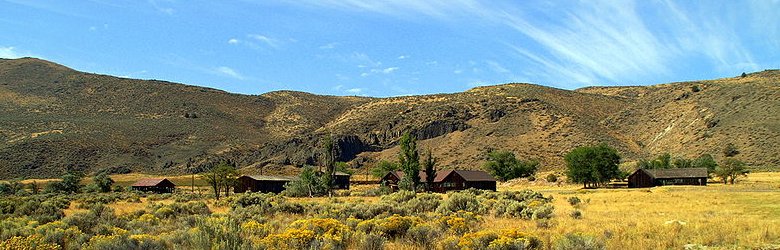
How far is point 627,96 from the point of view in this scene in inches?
6225

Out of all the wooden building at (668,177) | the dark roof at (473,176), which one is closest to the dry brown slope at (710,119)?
the wooden building at (668,177)

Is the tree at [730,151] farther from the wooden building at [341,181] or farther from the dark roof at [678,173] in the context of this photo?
the wooden building at [341,181]

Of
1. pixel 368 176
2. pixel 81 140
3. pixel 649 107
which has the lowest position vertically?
pixel 368 176

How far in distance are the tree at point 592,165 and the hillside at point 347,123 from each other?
27712 mm

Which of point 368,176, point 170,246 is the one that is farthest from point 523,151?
point 170,246

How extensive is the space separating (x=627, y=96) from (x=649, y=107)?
28625 millimetres

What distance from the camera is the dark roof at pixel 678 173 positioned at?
66.2 metres

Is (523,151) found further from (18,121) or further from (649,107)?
(18,121)

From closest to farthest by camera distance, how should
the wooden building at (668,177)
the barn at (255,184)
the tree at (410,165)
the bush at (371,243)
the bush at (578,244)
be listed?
the bush at (578,244) → the bush at (371,243) → the tree at (410,165) → the wooden building at (668,177) → the barn at (255,184)

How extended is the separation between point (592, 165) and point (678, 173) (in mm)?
11006

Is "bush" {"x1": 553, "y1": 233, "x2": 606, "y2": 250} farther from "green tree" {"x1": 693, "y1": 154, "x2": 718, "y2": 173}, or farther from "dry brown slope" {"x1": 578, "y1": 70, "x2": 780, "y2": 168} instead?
"dry brown slope" {"x1": 578, "y1": 70, "x2": 780, "y2": 168}

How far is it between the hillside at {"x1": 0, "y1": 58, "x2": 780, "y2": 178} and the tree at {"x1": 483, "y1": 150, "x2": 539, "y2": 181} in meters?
10.7

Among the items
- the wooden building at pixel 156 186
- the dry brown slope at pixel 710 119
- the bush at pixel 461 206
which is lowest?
the wooden building at pixel 156 186

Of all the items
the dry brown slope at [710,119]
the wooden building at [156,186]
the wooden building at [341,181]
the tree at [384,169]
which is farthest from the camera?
the tree at [384,169]
